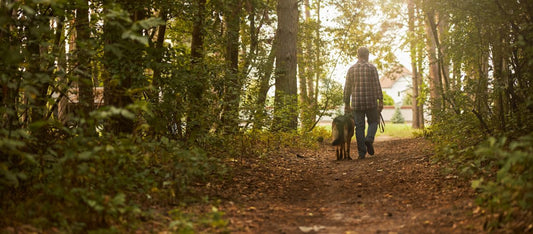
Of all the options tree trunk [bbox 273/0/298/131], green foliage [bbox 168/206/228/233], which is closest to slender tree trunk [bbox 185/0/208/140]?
green foliage [bbox 168/206/228/233]

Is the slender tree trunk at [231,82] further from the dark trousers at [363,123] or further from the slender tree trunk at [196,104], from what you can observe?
the dark trousers at [363,123]

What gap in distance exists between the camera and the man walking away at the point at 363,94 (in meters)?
8.84

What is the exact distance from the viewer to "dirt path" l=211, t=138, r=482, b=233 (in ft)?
13.1

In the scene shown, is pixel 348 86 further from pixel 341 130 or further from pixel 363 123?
pixel 341 130

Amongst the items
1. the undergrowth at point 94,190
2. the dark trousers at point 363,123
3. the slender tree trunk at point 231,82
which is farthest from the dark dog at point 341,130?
the undergrowth at point 94,190

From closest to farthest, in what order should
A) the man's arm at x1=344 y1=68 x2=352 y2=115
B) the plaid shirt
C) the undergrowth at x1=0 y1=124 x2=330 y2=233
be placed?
the undergrowth at x1=0 y1=124 x2=330 y2=233 → the plaid shirt → the man's arm at x1=344 y1=68 x2=352 y2=115

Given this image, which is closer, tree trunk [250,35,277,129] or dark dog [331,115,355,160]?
tree trunk [250,35,277,129]

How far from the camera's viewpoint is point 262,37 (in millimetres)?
12562

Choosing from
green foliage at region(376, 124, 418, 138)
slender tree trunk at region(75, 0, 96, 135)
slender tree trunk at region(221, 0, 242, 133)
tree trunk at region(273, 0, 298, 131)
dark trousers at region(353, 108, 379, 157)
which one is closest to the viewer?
slender tree trunk at region(75, 0, 96, 135)

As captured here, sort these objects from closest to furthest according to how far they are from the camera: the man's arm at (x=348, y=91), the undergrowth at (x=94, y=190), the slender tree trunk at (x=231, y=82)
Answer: the undergrowth at (x=94, y=190)
the slender tree trunk at (x=231, y=82)
the man's arm at (x=348, y=91)

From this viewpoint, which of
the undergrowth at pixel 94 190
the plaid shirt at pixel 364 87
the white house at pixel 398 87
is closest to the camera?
the undergrowth at pixel 94 190

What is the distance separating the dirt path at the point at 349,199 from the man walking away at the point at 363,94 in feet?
3.98

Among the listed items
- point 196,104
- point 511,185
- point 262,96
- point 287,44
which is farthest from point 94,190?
point 287,44

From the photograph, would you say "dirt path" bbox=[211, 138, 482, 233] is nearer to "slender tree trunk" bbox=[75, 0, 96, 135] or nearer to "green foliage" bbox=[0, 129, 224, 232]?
"green foliage" bbox=[0, 129, 224, 232]
